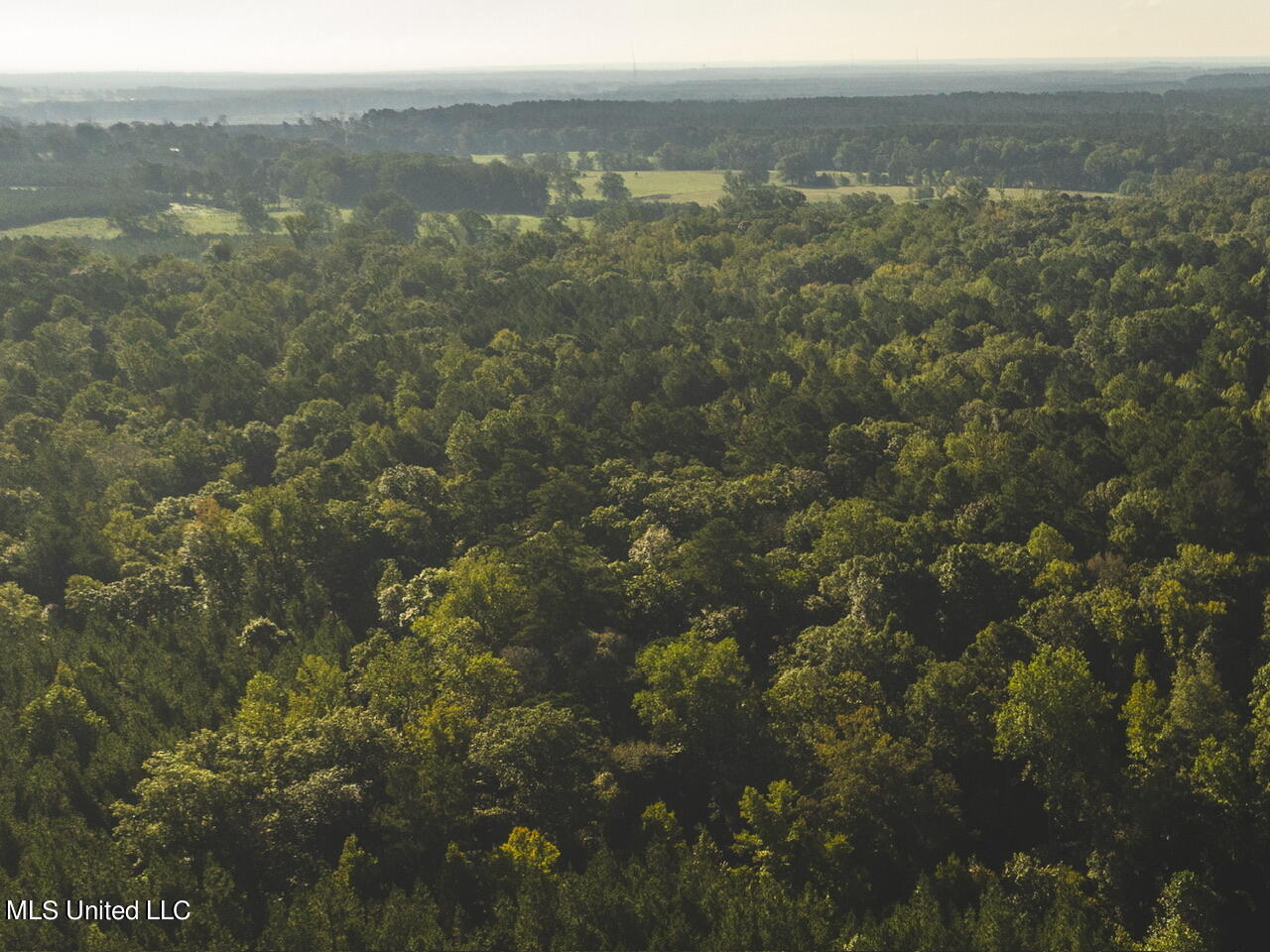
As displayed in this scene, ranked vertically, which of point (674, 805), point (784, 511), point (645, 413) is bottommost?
point (674, 805)

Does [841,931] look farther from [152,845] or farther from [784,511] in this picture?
[784,511]

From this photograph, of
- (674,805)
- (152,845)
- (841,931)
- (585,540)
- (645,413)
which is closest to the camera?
(841,931)

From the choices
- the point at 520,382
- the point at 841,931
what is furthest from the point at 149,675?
the point at 520,382

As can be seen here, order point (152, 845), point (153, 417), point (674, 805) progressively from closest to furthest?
point (152, 845)
point (674, 805)
point (153, 417)

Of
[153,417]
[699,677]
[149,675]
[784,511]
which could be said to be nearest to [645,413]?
[784,511]

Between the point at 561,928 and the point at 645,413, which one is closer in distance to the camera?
the point at 561,928

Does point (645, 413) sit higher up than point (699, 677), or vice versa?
point (645, 413)
